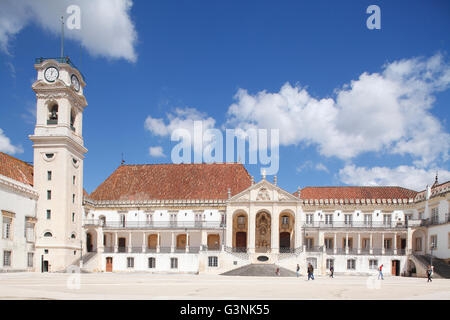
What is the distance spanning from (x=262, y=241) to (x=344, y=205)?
9.91 metres

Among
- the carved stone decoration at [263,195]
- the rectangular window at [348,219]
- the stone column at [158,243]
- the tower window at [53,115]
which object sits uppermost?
the tower window at [53,115]

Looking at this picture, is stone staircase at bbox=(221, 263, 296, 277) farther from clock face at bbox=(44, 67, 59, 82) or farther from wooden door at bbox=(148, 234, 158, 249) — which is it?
clock face at bbox=(44, 67, 59, 82)

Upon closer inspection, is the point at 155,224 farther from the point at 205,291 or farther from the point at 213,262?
the point at 205,291

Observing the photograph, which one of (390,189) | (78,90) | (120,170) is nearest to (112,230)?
(120,170)

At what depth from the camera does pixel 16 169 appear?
45.8 m

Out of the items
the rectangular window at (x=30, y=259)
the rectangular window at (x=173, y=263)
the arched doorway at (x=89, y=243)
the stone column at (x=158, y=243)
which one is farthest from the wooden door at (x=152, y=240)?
the rectangular window at (x=30, y=259)

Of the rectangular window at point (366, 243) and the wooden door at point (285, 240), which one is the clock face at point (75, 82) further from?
the rectangular window at point (366, 243)

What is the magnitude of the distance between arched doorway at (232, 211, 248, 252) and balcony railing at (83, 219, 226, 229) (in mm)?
1620

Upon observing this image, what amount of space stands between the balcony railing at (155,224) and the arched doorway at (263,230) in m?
4.00

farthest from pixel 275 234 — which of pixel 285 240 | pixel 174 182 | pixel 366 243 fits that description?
pixel 174 182

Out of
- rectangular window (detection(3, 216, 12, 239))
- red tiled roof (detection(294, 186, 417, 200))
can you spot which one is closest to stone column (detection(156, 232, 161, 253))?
rectangular window (detection(3, 216, 12, 239))

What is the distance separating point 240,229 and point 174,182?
9.91 meters

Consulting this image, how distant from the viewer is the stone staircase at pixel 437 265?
1597 inches
